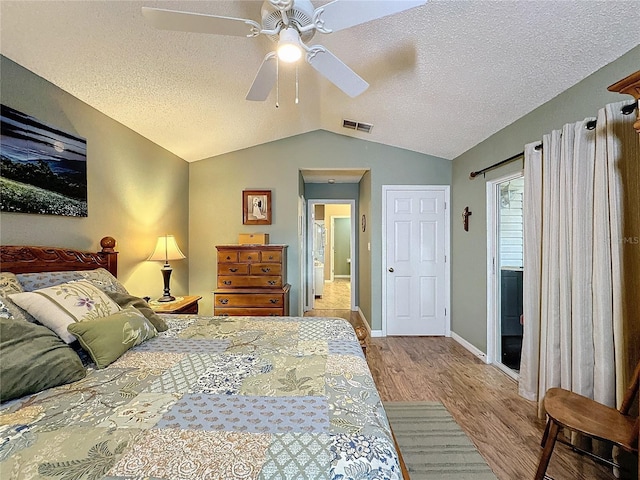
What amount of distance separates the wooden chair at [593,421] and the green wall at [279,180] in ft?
8.97

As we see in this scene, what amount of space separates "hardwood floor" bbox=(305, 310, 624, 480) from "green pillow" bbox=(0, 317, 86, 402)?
221 centimetres

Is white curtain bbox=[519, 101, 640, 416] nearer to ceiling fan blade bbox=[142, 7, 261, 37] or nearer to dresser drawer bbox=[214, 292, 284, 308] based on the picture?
ceiling fan blade bbox=[142, 7, 261, 37]

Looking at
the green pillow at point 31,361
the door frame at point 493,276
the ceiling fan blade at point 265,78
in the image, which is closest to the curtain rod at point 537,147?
the door frame at point 493,276

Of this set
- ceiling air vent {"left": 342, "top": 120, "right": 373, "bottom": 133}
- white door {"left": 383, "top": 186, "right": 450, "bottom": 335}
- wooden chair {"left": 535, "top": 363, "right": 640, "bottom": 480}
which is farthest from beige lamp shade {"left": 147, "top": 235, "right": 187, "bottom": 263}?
wooden chair {"left": 535, "top": 363, "right": 640, "bottom": 480}

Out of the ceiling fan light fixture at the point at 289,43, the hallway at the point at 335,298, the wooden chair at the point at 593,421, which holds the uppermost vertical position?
the ceiling fan light fixture at the point at 289,43

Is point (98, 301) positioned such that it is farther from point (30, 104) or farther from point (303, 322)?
point (30, 104)

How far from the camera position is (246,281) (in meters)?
3.58

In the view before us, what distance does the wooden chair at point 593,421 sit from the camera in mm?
1447

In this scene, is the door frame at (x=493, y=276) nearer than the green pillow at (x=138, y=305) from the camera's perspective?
No

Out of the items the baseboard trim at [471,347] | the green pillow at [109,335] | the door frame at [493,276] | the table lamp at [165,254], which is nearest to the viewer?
the green pillow at [109,335]

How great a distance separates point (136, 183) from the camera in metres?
3.10

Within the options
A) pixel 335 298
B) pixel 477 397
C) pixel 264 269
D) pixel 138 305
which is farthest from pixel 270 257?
pixel 335 298

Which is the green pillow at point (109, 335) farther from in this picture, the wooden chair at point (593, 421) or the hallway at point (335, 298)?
the hallway at point (335, 298)

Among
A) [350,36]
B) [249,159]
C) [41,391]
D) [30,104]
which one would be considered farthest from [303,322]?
[249,159]
